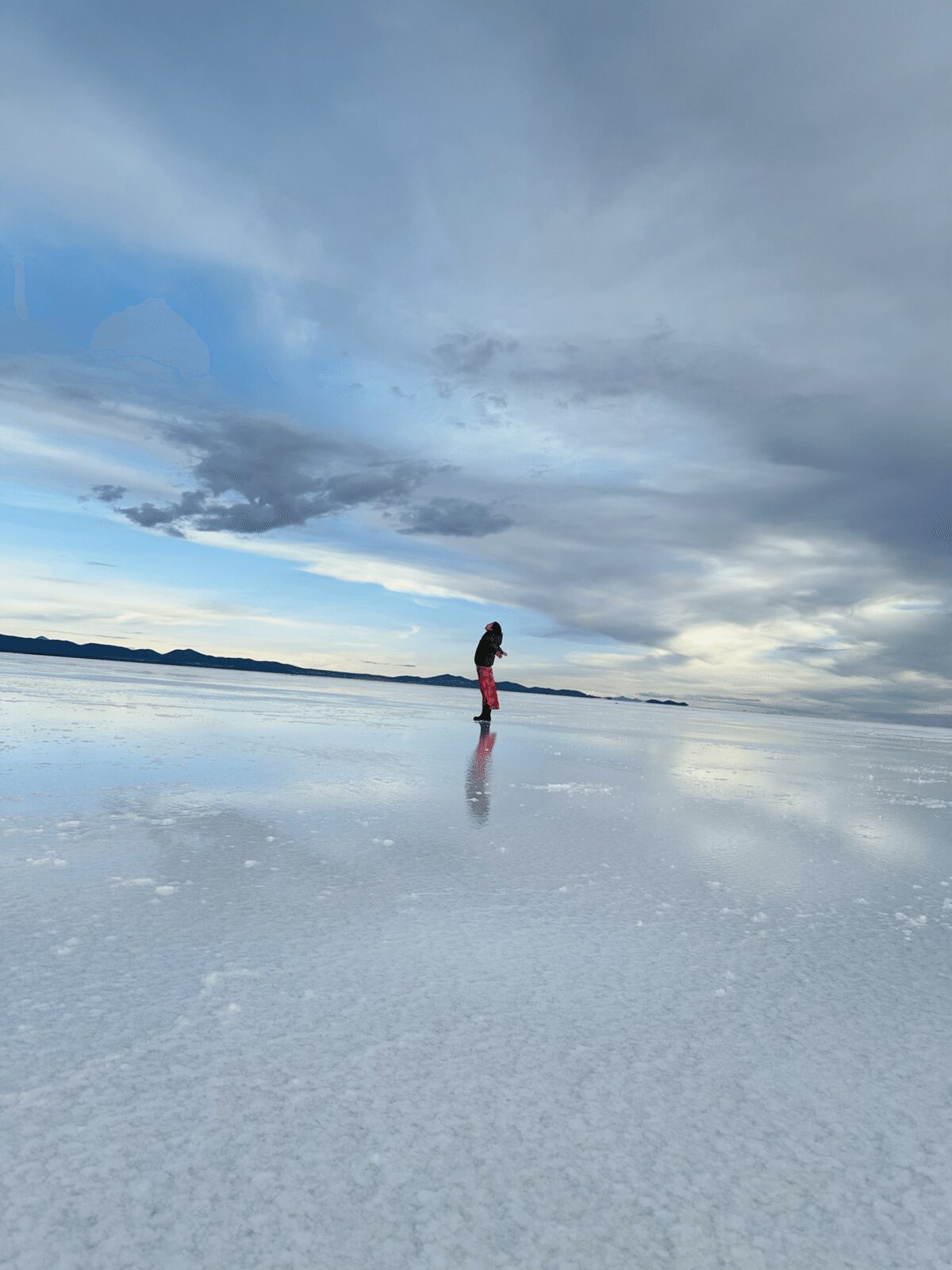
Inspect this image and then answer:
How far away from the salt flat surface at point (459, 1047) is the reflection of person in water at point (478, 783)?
74 centimetres

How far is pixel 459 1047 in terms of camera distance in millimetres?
2098

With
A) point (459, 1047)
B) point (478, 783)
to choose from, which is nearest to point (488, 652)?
point (478, 783)

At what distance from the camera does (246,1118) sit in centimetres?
169

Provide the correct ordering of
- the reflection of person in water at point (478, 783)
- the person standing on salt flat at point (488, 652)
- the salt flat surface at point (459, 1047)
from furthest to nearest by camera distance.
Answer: the person standing on salt flat at point (488, 652) → the reflection of person in water at point (478, 783) → the salt flat surface at point (459, 1047)

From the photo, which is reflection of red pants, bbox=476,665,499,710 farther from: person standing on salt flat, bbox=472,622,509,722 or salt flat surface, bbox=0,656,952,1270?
salt flat surface, bbox=0,656,952,1270

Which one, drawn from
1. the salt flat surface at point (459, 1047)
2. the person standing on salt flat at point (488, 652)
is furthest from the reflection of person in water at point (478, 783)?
the person standing on salt flat at point (488, 652)

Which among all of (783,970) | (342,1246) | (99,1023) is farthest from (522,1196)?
(783,970)

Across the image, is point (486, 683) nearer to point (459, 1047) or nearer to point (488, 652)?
point (488, 652)

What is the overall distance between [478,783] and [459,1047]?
17.7 feet

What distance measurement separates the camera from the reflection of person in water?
19.3 ft

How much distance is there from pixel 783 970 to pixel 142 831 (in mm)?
3438

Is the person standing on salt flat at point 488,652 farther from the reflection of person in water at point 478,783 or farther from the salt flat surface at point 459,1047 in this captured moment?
the salt flat surface at point 459,1047

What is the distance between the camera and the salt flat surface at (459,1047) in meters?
1.43

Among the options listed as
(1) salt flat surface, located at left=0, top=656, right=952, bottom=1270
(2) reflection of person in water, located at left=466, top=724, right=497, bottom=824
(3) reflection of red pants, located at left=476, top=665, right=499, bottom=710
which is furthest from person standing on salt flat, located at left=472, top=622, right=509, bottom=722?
(1) salt flat surface, located at left=0, top=656, right=952, bottom=1270
